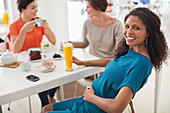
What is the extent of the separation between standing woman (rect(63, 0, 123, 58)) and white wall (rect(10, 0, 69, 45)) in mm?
1118

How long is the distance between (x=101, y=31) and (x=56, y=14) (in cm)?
131

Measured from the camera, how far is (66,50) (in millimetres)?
1334

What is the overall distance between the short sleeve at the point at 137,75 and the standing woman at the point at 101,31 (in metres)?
0.83

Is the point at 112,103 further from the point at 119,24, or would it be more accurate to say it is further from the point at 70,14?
the point at 70,14

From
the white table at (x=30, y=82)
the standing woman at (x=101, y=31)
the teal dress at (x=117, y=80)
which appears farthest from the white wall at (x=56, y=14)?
the teal dress at (x=117, y=80)

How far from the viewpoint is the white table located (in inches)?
42.3

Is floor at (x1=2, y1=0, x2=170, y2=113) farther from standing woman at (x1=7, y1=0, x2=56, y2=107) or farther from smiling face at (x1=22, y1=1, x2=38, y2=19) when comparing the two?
smiling face at (x1=22, y1=1, x2=38, y2=19)

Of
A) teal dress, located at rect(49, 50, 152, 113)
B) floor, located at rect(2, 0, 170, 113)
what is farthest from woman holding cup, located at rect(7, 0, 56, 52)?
teal dress, located at rect(49, 50, 152, 113)

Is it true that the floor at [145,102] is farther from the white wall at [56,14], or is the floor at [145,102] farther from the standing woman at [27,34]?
the white wall at [56,14]

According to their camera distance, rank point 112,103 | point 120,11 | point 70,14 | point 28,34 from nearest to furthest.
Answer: point 112,103 < point 28,34 < point 120,11 < point 70,14

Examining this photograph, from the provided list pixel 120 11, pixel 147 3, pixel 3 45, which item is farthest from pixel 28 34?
pixel 147 3

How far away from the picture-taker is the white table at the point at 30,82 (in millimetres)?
1074

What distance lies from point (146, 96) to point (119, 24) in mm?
1018

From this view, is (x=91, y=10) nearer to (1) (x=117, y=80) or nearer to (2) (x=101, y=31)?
(2) (x=101, y=31)
